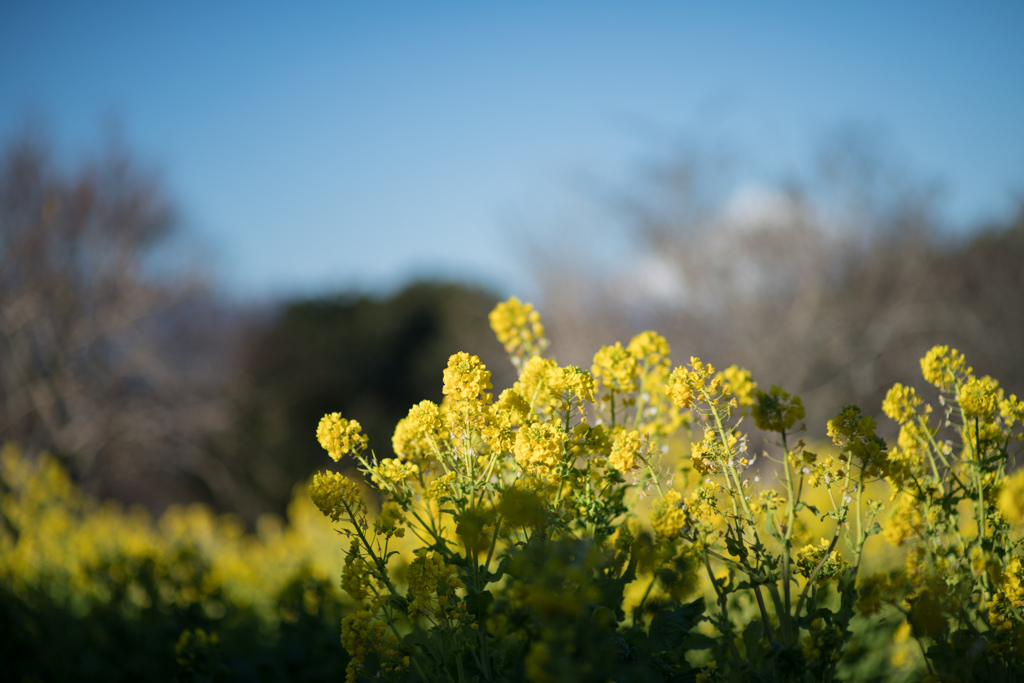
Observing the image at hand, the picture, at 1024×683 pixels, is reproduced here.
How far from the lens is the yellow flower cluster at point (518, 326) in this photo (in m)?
1.99

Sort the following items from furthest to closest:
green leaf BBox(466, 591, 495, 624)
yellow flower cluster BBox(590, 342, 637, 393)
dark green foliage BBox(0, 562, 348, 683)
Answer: dark green foliage BBox(0, 562, 348, 683), yellow flower cluster BBox(590, 342, 637, 393), green leaf BBox(466, 591, 495, 624)

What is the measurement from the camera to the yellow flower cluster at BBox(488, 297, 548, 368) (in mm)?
1990

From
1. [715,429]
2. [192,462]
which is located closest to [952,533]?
[715,429]

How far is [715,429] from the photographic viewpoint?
5.20 feet

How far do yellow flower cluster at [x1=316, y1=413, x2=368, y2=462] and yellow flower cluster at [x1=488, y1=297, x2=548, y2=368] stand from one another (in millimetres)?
568

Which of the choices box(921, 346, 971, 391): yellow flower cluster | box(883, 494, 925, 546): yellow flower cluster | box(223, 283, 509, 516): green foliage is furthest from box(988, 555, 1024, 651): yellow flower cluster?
box(223, 283, 509, 516): green foliage

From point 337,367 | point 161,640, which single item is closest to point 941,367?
point 161,640

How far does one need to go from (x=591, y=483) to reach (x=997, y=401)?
102cm

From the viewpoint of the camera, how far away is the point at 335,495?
149cm

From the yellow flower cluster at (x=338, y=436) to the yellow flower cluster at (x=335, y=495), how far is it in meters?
0.06

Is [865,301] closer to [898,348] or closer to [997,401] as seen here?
[898,348]

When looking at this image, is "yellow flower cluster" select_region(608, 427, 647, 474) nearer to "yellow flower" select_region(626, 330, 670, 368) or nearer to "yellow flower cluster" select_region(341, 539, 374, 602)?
"yellow flower" select_region(626, 330, 670, 368)

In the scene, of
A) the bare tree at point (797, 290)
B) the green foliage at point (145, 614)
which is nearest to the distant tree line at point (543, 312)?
the bare tree at point (797, 290)

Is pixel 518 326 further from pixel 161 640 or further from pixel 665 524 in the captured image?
pixel 161 640
